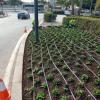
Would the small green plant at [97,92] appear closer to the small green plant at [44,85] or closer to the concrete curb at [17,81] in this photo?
the small green plant at [44,85]

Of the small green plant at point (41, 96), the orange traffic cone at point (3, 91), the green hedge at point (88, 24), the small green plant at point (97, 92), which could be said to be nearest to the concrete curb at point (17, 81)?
the small green plant at point (41, 96)

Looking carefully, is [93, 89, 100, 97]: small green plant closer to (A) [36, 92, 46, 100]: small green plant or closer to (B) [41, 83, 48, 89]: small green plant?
(A) [36, 92, 46, 100]: small green plant

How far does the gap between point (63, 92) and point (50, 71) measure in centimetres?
205

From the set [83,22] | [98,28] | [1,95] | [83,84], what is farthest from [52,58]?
[83,22]

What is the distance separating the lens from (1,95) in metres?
5.43

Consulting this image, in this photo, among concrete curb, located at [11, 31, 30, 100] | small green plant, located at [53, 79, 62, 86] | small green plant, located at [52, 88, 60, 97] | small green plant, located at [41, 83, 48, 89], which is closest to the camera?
small green plant, located at [52, 88, 60, 97]

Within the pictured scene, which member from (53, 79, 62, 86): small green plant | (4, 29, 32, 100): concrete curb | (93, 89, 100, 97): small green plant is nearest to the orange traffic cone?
(4, 29, 32, 100): concrete curb

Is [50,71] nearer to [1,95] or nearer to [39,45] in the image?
[1,95]

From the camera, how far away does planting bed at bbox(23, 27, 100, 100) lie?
712 cm

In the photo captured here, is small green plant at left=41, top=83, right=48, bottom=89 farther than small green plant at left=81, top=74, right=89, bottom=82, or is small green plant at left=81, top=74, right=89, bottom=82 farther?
small green plant at left=81, top=74, right=89, bottom=82

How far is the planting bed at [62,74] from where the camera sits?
23.4 ft

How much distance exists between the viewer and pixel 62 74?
8.76 meters

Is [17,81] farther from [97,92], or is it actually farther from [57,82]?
[97,92]

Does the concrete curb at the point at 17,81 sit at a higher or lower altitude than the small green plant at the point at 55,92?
lower
